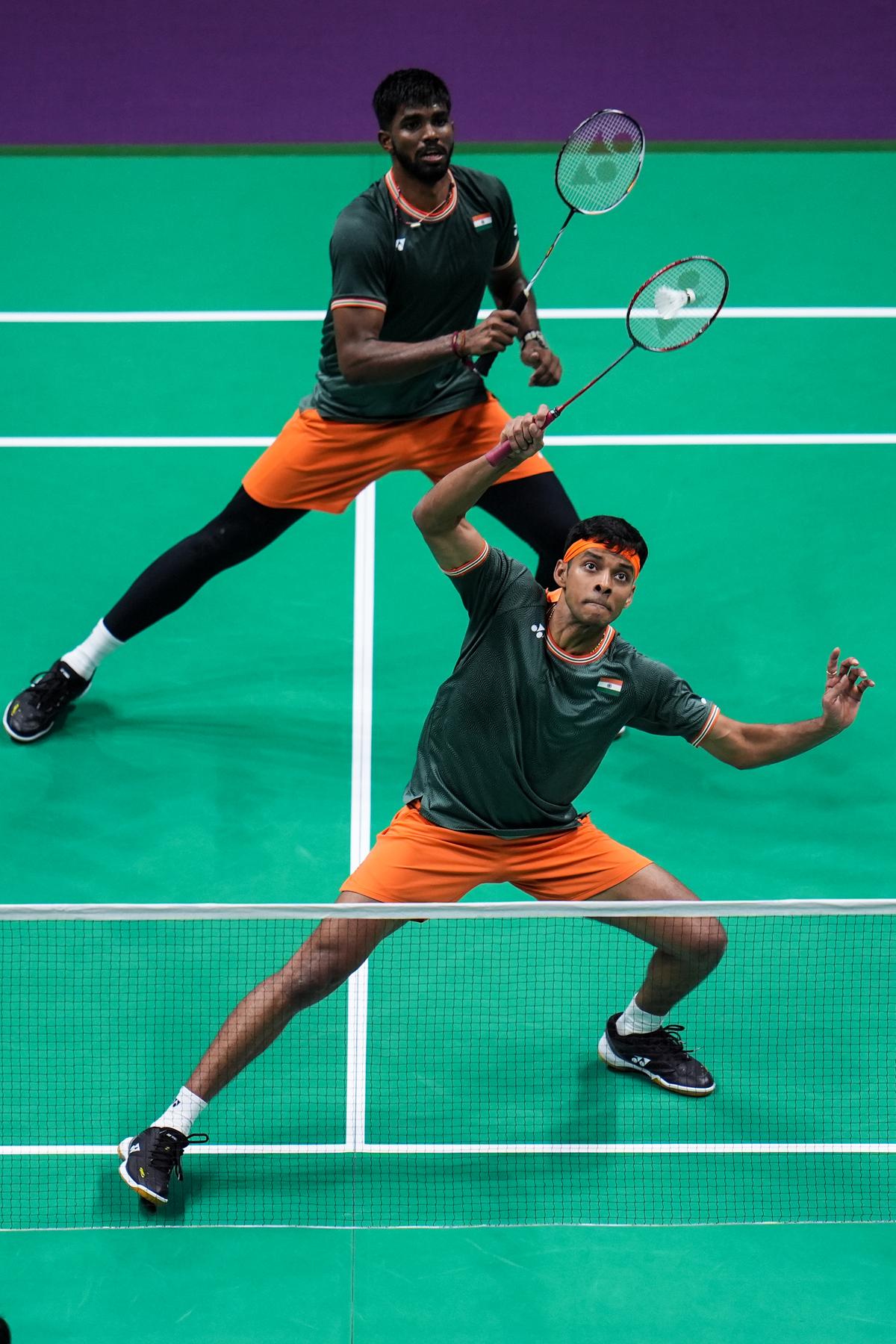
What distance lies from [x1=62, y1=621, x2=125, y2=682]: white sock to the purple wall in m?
4.94

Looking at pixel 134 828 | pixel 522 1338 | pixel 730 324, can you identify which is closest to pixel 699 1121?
pixel 522 1338

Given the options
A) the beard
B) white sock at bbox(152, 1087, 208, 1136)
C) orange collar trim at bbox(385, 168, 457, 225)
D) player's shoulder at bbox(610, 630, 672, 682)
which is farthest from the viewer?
orange collar trim at bbox(385, 168, 457, 225)

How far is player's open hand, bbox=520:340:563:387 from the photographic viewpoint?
5.62 m

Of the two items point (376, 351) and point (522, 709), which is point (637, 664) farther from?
point (376, 351)

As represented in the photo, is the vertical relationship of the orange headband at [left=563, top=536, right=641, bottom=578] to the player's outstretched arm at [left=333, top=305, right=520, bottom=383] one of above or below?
below

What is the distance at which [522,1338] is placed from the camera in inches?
177

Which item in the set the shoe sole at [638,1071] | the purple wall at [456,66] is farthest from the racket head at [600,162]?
the purple wall at [456,66]

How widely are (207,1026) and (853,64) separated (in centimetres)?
834

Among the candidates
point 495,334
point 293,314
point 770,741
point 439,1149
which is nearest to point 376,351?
point 495,334

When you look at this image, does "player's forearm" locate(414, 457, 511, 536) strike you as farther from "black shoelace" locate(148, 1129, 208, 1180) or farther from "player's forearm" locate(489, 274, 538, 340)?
"black shoelace" locate(148, 1129, 208, 1180)

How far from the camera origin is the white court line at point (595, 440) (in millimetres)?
7977

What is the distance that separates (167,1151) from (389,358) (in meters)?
2.65

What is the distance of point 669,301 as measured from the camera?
549 cm

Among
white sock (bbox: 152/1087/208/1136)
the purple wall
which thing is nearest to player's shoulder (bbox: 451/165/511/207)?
white sock (bbox: 152/1087/208/1136)
